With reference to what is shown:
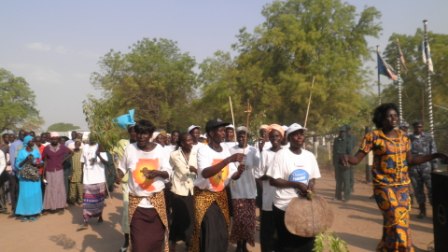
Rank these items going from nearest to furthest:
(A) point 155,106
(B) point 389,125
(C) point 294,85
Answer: (B) point 389,125, (C) point 294,85, (A) point 155,106

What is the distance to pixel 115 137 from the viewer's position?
20.1 feet

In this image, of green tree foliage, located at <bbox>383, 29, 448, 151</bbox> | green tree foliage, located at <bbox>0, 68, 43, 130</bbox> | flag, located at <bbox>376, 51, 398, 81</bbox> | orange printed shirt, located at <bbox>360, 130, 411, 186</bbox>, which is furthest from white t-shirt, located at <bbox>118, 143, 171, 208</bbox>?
green tree foliage, located at <bbox>0, 68, 43, 130</bbox>

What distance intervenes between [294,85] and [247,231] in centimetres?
1805

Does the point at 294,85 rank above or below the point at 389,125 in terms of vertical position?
above

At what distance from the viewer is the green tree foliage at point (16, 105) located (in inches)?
2283

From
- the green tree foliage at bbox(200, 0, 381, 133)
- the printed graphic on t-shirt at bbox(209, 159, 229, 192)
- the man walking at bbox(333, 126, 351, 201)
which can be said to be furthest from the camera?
the green tree foliage at bbox(200, 0, 381, 133)

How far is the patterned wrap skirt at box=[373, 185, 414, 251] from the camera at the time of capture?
4.06 m

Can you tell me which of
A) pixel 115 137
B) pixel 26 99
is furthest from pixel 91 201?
pixel 26 99

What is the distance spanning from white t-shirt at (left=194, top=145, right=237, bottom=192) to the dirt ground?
6.61 ft

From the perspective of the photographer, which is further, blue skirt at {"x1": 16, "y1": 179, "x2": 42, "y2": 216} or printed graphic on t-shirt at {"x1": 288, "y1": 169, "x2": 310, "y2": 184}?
blue skirt at {"x1": 16, "y1": 179, "x2": 42, "y2": 216}

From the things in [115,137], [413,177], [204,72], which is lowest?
[413,177]

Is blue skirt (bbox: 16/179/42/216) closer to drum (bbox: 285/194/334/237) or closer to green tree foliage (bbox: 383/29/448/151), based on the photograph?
drum (bbox: 285/194/334/237)

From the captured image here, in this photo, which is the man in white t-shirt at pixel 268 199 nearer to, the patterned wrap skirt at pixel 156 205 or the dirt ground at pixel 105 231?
the dirt ground at pixel 105 231

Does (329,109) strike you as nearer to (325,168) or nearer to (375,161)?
(325,168)
